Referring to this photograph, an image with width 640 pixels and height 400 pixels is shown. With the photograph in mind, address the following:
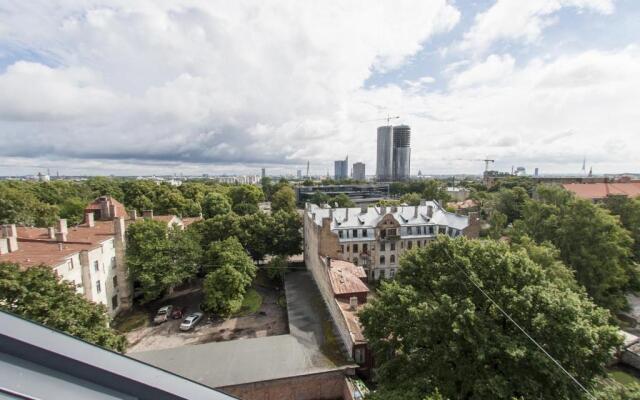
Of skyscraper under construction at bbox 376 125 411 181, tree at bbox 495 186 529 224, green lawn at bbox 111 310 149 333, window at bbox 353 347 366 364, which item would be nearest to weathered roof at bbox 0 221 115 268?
green lawn at bbox 111 310 149 333

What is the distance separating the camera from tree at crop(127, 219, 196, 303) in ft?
82.3

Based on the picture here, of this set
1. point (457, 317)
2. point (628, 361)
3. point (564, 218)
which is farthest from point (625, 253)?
point (457, 317)

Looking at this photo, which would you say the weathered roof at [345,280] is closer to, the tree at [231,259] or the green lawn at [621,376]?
the tree at [231,259]

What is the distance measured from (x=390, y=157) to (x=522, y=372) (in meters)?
192

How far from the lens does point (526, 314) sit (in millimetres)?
12602

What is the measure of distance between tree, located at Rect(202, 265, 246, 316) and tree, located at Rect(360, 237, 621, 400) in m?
13.3

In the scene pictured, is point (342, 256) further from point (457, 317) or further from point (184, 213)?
point (184, 213)

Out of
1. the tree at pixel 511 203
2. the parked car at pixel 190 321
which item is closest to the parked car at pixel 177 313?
the parked car at pixel 190 321

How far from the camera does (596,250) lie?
2380cm

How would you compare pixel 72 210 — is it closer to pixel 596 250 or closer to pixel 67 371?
pixel 67 371

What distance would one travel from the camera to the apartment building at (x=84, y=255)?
20281 mm

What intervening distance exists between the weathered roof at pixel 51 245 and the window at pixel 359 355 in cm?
1948

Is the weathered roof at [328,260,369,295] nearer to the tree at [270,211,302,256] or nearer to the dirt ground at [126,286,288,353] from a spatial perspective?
the dirt ground at [126,286,288,353]

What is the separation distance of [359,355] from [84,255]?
20.9 metres
